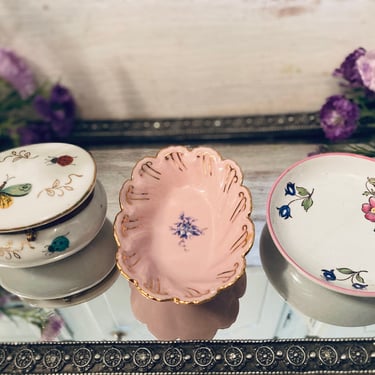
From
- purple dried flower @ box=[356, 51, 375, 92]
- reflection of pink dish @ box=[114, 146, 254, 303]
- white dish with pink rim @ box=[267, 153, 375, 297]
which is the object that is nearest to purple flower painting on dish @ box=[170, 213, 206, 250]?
reflection of pink dish @ box=[114, 146, 254, 303]

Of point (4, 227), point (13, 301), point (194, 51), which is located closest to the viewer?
point (4, 227)

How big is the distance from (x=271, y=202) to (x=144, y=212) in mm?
177

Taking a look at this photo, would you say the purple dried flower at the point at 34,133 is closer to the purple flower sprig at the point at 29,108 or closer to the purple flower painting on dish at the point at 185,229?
the purple flower sprig at the point at 29,108

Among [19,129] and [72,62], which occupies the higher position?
[72,62]

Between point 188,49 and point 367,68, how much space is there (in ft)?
0.90

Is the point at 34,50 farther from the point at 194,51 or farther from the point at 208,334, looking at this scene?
the point at 208,334

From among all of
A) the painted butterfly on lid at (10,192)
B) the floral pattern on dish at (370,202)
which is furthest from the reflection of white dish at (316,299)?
the painted butterfly on lid at (10,192)

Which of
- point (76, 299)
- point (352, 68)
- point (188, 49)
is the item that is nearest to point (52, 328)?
point (76, 299)

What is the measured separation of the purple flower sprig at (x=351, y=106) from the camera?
692 mm

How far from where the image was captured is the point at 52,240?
1.82 ft

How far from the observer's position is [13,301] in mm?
632

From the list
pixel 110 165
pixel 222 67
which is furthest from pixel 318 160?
pixel 110 165

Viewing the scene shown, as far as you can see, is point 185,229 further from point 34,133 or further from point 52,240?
point 34,133

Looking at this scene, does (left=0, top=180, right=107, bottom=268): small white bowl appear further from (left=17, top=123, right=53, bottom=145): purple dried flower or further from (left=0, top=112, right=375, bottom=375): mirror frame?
(left=17, top=123, right=53, bottom=145): purple dried flower
